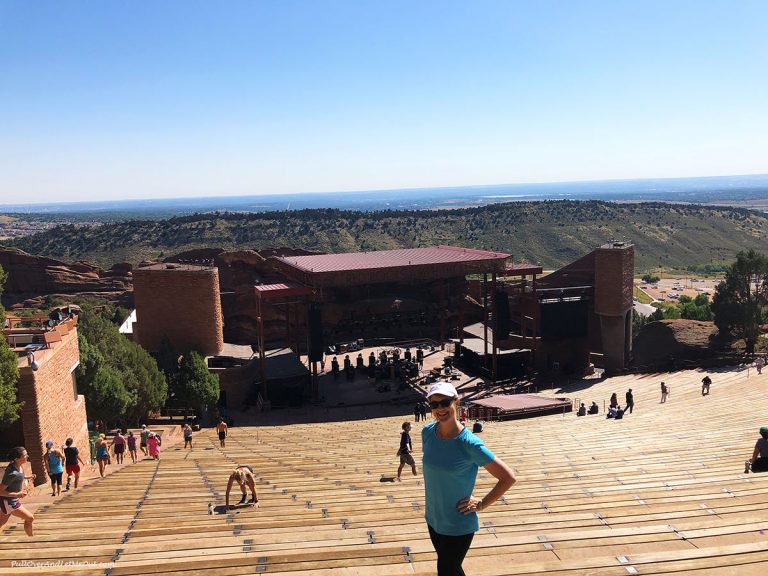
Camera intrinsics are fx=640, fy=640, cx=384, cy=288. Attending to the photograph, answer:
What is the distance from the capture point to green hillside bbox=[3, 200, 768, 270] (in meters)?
122

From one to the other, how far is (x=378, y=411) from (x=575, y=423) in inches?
472

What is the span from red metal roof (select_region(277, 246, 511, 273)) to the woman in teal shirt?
28825mm

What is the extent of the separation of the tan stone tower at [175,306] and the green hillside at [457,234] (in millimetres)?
72731

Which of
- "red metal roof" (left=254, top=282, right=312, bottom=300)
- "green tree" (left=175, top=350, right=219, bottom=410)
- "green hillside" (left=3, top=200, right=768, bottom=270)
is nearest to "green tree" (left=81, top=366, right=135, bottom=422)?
"green tree" (left=175, top=350, right=219, bottom=410)

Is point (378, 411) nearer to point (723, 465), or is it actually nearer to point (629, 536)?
point (723, 465)

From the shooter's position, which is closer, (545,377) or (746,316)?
(746,316)

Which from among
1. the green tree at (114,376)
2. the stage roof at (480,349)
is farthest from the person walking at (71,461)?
the stage roof at (480,349)

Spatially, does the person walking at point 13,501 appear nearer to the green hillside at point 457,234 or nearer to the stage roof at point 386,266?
the stage roof at point 386,266

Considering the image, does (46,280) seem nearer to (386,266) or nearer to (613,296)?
(386,266)

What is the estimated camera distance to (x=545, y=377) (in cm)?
3853

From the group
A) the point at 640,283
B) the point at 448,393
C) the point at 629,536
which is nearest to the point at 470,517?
the point at 448,393

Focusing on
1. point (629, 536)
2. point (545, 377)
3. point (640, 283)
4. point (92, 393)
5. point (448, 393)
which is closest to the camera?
point (448, 393)

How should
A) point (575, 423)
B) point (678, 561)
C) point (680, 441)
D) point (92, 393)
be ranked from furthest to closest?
point (92, 393), point (575, 423), point (680, 441), point (678, 561)

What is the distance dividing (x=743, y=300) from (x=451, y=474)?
38.1 m
